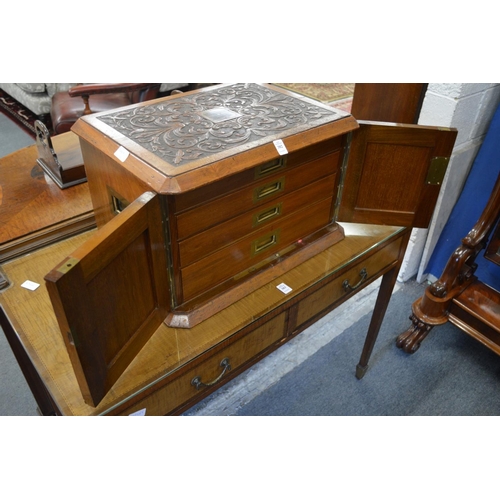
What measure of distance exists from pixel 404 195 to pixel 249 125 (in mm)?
527

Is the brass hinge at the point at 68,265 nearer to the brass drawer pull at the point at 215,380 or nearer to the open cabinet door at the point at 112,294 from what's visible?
the open cabinet door at the point at 112,294

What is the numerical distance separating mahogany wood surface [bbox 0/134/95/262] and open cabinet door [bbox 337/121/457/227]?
761 mm

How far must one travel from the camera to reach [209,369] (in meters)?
0.99

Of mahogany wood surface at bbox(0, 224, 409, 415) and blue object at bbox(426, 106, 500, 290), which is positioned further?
blue object at bbox(426, 106, 500, 290)

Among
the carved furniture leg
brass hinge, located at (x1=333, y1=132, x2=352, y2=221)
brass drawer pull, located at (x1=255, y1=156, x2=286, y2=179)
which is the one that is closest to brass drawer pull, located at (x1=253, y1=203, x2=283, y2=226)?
brass drawer pull, located at (x1=255, y1=156, x2=286, y2=179)

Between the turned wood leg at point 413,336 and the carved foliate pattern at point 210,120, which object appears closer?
the carved foliate pattern at point 210,120

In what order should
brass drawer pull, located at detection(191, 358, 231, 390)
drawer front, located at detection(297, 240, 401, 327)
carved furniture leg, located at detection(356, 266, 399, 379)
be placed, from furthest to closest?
carved furniture leg, located at detection(356, 266, 399, 379)
drawer front, located at detection(297, 240, 401, 327)
brass drawer pull, located at detection(191, 358, 231, 390)

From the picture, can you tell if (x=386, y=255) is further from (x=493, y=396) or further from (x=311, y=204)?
(x=493, y=396)

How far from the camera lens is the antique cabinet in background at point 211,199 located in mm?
747

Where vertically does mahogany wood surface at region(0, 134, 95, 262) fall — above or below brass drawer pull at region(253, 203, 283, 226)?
below

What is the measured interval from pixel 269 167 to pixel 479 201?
1.34 m

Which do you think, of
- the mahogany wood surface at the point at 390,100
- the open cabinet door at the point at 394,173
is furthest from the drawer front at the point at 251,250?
the mahogany wood surface at the point at 390,100

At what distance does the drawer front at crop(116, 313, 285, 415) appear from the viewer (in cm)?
91

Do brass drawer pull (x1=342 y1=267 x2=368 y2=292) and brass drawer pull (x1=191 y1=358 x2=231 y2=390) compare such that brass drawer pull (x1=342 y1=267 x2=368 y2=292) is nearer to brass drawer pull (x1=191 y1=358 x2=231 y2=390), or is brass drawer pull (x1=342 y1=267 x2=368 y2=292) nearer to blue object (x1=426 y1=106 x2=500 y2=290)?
brass drawer pull (x1=191 y1=358 x2=231 y2=390)
